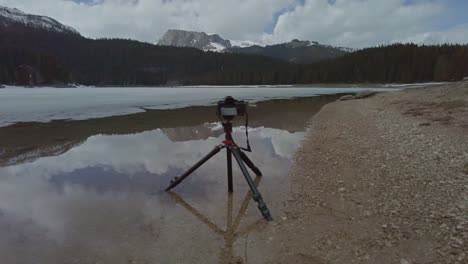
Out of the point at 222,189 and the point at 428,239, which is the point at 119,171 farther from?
the point at 428,239

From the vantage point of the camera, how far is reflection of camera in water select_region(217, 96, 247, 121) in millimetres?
5641

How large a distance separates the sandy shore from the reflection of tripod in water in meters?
0.46

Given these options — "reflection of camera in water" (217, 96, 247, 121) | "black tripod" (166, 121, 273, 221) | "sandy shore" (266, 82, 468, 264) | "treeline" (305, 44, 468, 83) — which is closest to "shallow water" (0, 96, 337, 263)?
"black tripod" (166, 121, 273, 221)

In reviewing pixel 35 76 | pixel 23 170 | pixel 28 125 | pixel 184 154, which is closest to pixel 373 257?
pixel 184 154

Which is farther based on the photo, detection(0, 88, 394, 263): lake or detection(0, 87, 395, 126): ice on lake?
detection(0, 87, 395, 126): ice on lake

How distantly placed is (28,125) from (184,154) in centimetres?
1179

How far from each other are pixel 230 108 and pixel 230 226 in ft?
6.82

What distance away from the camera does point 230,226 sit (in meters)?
5.22

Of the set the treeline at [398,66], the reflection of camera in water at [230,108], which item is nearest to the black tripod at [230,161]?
the reflection of camera in water at [230,108]

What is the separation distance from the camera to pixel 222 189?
22.9 feet

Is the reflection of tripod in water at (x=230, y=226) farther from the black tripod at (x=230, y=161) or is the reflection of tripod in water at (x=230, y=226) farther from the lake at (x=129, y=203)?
the black tripod at (x=230, y=161)

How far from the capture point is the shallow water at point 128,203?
4.51 m

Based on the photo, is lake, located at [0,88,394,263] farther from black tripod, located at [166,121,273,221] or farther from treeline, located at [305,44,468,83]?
treeline, located at [305,44,468,83]

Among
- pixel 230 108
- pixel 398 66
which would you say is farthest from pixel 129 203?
pixel 398 66
